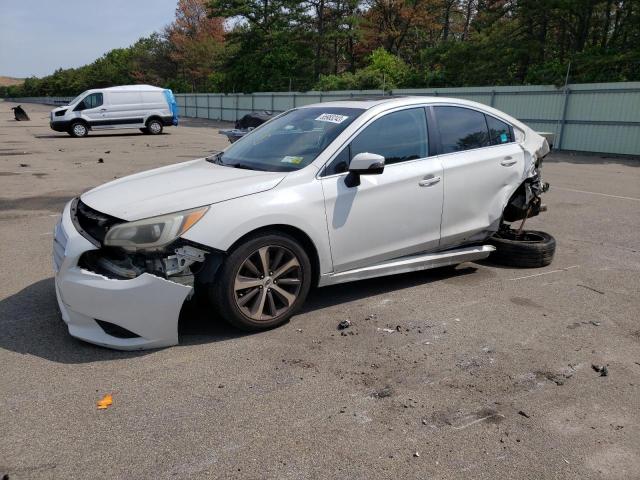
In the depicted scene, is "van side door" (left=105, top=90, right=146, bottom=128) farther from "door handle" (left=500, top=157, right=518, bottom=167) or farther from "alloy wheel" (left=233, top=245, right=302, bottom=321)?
"alloy wheel" (left=233, top=245, right=302, bottom=321)

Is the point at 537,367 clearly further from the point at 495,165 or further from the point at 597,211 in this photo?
the point at 597,211

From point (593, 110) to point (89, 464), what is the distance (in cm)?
2039

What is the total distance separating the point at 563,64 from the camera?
21406 mm

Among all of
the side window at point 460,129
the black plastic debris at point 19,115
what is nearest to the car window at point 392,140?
the side window at point 460,129

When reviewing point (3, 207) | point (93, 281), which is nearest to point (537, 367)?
point (93, 281)

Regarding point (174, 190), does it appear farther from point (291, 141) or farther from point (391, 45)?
point (391, 45)

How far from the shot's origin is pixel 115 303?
3.51 meters

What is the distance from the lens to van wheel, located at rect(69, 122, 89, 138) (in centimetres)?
2544

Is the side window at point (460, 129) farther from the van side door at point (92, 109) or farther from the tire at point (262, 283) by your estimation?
the van side door at point (92, 109)

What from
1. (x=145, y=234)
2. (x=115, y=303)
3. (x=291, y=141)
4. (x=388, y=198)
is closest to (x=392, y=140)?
(x=388, y=198)

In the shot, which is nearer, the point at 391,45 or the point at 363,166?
the point at 363,166

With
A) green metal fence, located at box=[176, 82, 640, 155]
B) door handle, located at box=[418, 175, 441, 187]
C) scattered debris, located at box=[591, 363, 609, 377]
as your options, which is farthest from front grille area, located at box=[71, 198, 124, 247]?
green metal fence, located at box=[176, 82, 640, 155]

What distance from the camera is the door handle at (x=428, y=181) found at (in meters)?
4.69

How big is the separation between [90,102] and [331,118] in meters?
24.2
